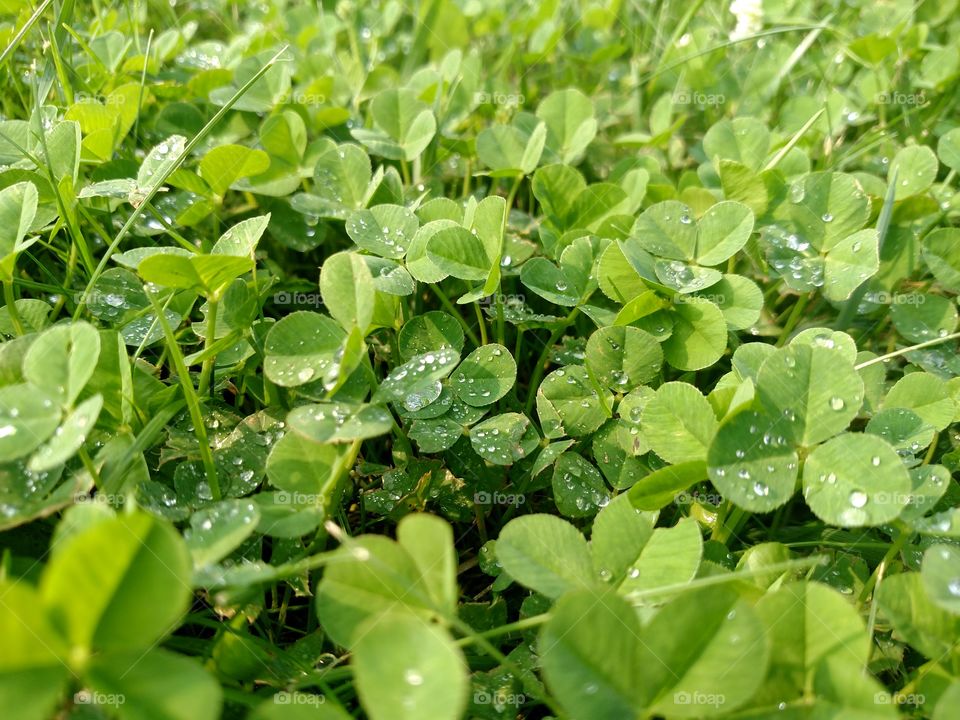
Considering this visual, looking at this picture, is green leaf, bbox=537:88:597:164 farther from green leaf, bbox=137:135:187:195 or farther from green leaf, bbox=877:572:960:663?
green leaf, bbox=877:572:960:663

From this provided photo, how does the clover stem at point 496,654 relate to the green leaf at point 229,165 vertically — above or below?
below

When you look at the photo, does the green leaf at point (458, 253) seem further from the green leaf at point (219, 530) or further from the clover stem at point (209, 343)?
the green leaf at point (219, 530)

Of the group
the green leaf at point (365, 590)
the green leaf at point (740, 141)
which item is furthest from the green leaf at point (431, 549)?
the green leaf at point (740, 141)

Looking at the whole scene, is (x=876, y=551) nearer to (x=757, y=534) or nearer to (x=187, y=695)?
(x=757, y=534)

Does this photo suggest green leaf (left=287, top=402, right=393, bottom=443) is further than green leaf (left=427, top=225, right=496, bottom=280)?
No

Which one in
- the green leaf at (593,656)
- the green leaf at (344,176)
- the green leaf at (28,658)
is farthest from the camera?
the green leaf at (344,176)

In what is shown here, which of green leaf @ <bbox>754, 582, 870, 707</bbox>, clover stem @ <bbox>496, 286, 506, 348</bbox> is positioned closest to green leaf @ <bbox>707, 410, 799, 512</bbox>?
green leaf @ <bbox>754, 582, 870, 707</bbox>

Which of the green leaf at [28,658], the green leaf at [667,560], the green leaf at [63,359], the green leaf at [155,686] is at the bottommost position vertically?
the green leaf at [667,560]
